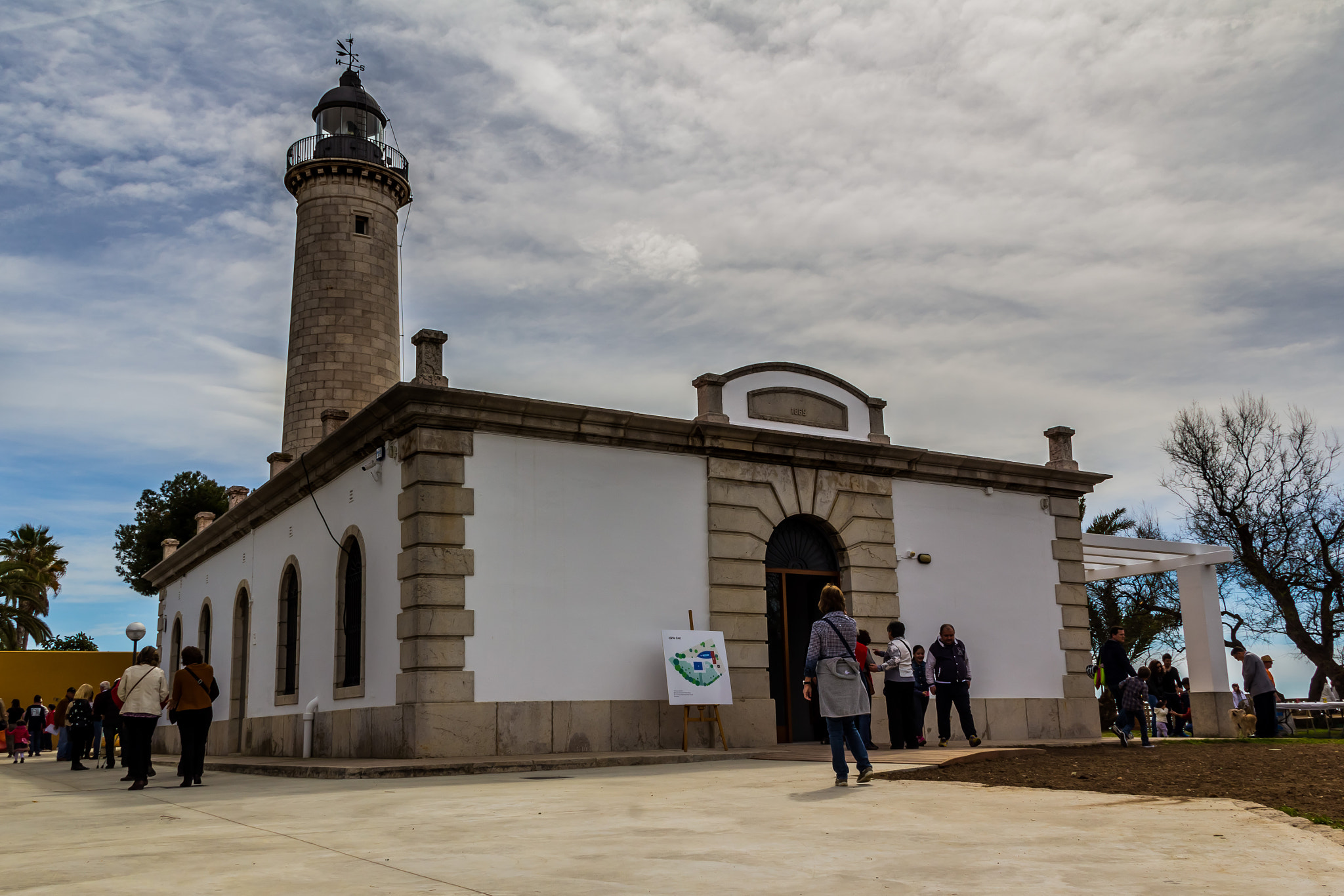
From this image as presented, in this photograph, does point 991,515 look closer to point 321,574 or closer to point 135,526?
point 321,574

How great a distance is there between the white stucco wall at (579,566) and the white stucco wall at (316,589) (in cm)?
114

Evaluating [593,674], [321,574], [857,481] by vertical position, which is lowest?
[593,674]

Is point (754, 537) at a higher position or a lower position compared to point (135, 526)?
lower

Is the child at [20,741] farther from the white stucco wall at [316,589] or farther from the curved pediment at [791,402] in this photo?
the curved pediment at [791,402]

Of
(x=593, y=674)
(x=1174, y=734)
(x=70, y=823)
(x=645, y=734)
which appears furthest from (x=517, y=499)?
(x=1174, y=734)

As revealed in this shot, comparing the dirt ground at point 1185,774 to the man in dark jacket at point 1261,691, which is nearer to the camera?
the dirt ground at point 1185,774

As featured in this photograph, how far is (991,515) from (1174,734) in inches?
254

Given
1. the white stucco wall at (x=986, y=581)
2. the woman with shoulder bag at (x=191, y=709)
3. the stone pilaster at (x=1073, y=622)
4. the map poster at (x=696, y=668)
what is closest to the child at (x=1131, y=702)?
the white stucco wall at (x=986, y=581)

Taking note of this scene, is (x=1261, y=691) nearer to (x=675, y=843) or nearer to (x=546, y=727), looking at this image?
(x=546, y=727)

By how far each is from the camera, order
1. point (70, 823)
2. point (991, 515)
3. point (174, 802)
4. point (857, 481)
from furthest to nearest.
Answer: point (991, 515) → point (857, 481) → point (174, 802) → point (70, 823)

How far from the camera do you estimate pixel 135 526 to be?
4016 cm

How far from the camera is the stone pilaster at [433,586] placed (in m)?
12.3

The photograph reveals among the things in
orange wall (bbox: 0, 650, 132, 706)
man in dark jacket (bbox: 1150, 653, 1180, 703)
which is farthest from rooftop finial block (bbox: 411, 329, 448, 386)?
orange wall (bbox: 0, 650, 132, 706)

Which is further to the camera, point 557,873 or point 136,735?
point 136,735
